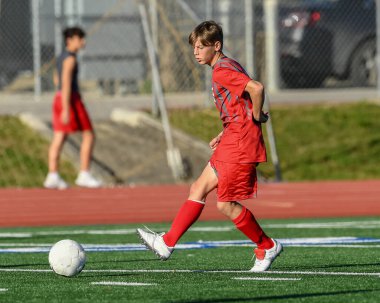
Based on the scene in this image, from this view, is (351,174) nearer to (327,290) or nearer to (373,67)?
(373,67)

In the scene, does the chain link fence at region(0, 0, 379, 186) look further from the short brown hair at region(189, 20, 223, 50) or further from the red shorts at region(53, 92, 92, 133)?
the short brown hair at region(189, 20, 223, 50)

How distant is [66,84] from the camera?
17.5 metres

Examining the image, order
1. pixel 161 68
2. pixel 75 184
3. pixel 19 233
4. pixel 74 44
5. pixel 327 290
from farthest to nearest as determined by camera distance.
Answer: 1. pixel 161 68
2. pixel 75 184
3. pixel 74 44
4. pixel 19 233
5. pixel 327 290

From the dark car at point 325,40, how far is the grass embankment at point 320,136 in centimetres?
108

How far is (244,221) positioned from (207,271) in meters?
0.45

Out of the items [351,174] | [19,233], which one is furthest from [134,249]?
[351,174]

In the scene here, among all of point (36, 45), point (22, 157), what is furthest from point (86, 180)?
point (36, 45)

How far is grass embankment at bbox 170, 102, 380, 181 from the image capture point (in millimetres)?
20547

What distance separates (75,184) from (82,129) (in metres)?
1.70

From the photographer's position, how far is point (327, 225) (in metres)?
14.0

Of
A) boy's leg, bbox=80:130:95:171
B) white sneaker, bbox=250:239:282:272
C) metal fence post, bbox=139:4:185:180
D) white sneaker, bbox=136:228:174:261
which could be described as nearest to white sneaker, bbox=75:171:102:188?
boy's leg, bbox=80:130:95:171

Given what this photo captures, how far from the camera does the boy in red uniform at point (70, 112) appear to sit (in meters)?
17.4

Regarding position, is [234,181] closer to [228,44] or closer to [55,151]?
[55,151]

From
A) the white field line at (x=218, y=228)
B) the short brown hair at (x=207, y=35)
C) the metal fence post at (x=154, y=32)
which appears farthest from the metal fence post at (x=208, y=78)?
the short brown hair at (x=207, y=35)
